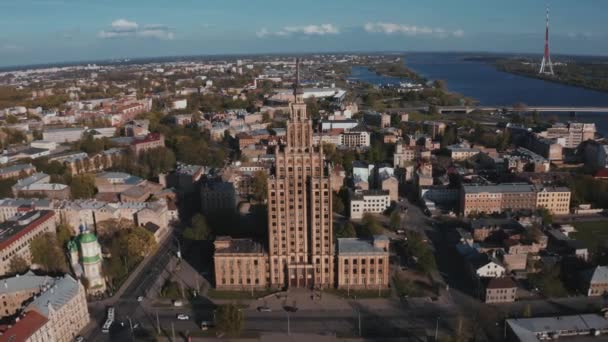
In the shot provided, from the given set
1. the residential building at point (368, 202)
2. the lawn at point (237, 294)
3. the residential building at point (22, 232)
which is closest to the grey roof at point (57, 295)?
the residential building at point (22, 232)

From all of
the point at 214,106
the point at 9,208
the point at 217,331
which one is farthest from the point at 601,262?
the point at 214,106

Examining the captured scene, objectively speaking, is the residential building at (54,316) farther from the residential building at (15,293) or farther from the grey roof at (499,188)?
the grey roof at (499,188)

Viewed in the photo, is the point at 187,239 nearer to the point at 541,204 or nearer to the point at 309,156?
the point at 309,156

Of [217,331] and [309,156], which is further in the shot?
[309,156]

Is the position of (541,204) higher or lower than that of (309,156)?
lower

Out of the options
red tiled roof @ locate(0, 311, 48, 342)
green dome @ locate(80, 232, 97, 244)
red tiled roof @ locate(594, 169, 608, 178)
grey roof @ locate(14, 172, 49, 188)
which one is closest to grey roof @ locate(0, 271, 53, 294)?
green dome @ locate(80, 232, 97, 244)

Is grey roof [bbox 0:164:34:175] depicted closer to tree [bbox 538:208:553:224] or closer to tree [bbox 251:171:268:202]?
tree [bbox 251:171:268:202]
